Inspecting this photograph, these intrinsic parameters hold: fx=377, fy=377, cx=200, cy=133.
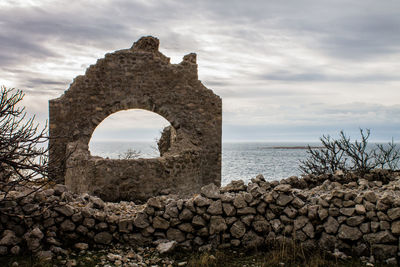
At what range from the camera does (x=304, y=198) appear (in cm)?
630

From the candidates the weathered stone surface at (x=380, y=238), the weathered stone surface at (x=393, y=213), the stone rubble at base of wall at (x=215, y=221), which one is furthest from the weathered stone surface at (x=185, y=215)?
the weathered stone surface at (x=393, y=213)

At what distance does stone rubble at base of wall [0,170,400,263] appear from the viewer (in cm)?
566

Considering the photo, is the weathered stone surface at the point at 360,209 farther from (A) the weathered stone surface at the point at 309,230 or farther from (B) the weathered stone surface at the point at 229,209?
(B) the weathered stone surface at the point at 229,209

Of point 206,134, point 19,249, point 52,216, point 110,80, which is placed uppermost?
point 110,80

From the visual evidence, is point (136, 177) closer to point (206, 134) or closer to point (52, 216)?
point (52, 216)

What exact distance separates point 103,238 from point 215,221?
1823mm

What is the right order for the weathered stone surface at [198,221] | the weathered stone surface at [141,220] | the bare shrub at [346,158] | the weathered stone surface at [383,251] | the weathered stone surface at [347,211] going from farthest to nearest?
1. the bare shrub at [346,158]
2. the weathered stone surface at [141,220]
3. the weathered stone surface at [198,221]
4. the weathered stone surface at [347,211]
5. the weathered stone surface at [383,251]

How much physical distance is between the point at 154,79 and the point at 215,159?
3.63 m

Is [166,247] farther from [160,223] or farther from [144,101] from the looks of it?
[144,101]

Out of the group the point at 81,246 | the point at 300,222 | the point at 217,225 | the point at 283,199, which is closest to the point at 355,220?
the point at 300,222

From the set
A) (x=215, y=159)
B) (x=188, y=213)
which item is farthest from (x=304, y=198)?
(x=215, y=159)

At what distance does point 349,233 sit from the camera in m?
5.64

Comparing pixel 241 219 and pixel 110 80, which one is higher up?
pixel 110 80

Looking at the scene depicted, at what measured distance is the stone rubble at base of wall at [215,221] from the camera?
18.6 feet
